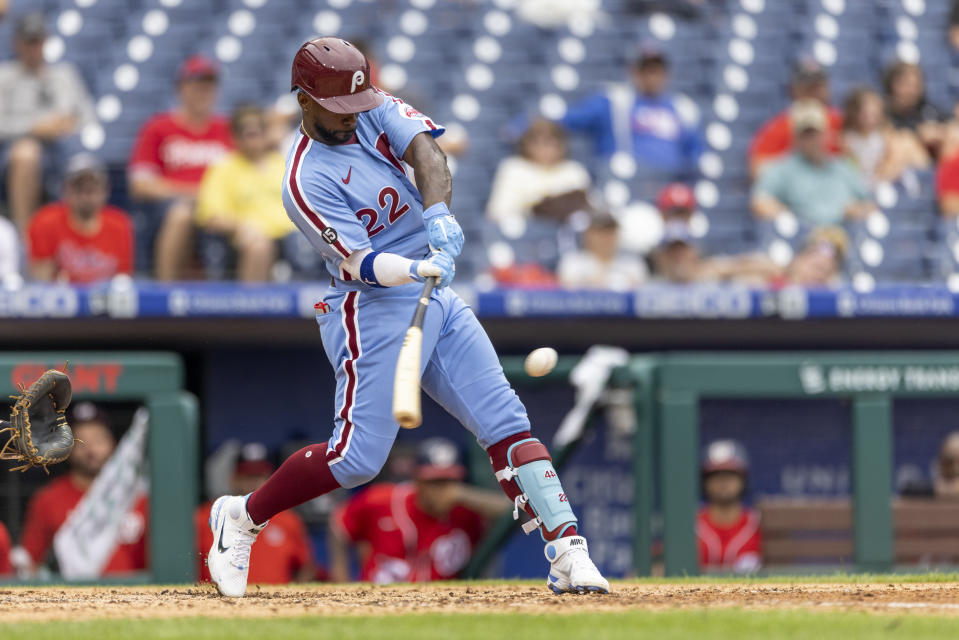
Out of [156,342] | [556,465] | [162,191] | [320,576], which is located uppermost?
[162,191]

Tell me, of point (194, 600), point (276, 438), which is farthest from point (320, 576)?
point (194, 600)

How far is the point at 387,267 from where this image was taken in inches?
163

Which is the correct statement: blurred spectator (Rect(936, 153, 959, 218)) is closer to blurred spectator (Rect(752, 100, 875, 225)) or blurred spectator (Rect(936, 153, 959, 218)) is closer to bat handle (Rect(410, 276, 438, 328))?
blurred spectator (Rect(752, 100, 875, 225))

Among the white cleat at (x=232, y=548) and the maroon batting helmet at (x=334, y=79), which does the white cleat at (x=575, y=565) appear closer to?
the white cleat at (x=232, y=548)

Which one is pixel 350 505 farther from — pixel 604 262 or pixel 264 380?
pixel 604 262

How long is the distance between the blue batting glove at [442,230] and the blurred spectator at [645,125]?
520 centimetres

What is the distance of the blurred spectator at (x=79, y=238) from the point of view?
7.54m

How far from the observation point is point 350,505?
711cm

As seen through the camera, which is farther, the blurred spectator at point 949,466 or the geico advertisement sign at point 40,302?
the blurred spectator at point 949,466

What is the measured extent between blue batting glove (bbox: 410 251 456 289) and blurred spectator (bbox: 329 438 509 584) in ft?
9.63

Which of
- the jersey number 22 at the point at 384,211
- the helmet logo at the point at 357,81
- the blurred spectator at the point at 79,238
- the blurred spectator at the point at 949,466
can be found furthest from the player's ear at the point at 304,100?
the blurred spectator at the point at 949,466

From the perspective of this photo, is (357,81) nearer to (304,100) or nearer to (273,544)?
(304,100)

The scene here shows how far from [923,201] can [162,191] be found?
15.0 ft

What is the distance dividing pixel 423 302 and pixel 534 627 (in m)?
1.00
